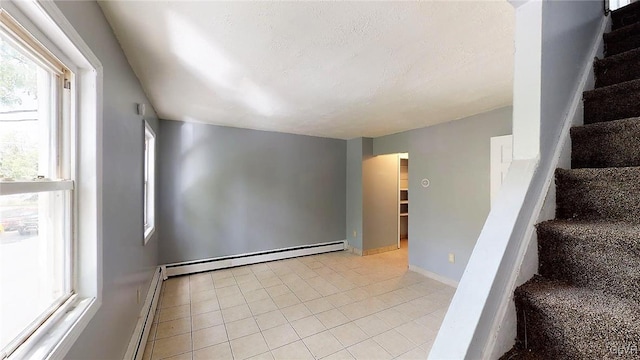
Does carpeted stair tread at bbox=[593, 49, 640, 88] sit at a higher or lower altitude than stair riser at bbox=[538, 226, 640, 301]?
higher

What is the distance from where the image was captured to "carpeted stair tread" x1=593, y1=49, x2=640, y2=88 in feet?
3.88

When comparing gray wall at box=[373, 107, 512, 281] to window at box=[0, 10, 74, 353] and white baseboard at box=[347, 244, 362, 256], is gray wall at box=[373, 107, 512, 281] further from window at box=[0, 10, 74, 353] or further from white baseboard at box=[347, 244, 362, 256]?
window at box=[0, 10, 74, 353]

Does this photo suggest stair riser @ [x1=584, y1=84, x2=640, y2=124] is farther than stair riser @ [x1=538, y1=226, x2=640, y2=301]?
Yes

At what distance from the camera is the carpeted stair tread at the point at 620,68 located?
1182 mm

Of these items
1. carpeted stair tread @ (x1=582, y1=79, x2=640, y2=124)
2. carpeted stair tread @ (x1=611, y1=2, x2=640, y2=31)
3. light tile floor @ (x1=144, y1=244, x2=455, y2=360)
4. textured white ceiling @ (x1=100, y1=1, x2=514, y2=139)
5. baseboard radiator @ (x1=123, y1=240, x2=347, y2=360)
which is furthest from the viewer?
light tile floor @ (x1=144, y1=244, x2=455, y2=360)

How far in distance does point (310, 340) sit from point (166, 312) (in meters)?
1.64

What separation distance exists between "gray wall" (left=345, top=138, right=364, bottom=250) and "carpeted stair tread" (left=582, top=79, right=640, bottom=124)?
11.1 ft

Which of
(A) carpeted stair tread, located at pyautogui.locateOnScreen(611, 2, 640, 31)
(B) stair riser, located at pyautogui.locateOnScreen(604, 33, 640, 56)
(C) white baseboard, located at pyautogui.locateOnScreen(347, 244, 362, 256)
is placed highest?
(A) carpeted stair tread, located at pyautogui.locateOnScreen(611, 2, 640, 31)

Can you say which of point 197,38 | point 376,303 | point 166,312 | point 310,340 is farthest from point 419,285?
point 197,38

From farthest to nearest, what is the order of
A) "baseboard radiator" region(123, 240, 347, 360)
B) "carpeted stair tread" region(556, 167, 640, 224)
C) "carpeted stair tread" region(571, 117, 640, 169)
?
"baseboard radiator" region(123, 240, 347, 360), "carpeted stair tread" region(571, 117, 640, 169), "carpeted stair tread" region(556, 167, 640, 224)

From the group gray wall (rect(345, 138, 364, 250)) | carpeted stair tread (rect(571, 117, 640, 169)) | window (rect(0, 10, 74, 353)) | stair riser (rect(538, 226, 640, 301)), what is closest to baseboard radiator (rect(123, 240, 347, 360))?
gray wall (rect(345, 138, 364, 250))

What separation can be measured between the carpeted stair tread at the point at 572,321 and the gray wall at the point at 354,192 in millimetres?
3751

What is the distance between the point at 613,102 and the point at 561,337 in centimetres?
116

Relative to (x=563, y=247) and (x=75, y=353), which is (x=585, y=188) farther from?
(x=75, y=353)
